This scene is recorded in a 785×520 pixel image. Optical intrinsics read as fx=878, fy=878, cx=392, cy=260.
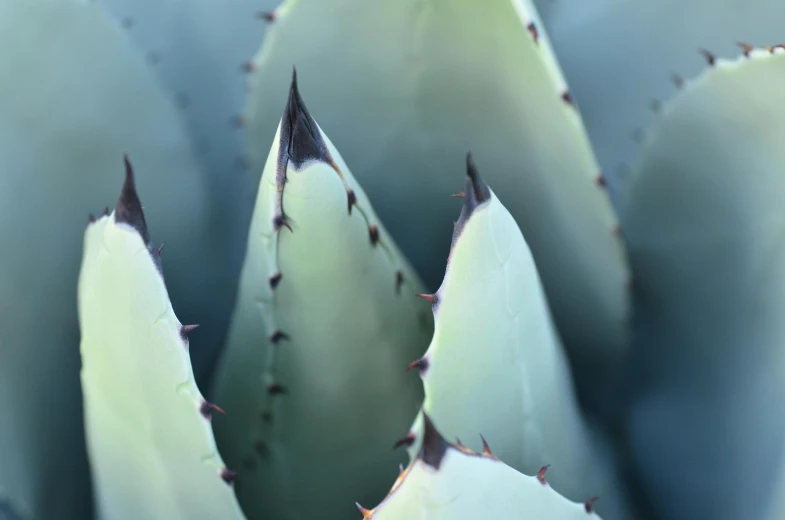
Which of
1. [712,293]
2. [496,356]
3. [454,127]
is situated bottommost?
[712,293]

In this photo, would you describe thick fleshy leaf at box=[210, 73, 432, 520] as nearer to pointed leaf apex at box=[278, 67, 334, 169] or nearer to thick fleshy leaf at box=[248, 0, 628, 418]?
pointed leaf apex at box=[278, 67, 334, 169]

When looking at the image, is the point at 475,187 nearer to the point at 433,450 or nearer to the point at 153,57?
the point at 433,450

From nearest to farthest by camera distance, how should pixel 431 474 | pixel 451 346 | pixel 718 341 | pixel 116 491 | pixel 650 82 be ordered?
pixel 431 474 → pixel 451 346 → pixel 116 491 → pixel 718 341 → pixel 650 82

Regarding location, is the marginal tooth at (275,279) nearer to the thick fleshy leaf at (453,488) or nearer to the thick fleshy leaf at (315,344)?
the thick fleshy leaf at (315,344)

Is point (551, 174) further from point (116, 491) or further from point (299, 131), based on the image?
point (116, 491)

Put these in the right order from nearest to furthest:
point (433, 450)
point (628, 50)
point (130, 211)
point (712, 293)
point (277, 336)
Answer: point (433, 450) → point (130, 211) → point (277, 336) → point (712, 293) → point (628, 50)

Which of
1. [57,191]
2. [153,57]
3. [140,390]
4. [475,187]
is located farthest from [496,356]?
[153,57]

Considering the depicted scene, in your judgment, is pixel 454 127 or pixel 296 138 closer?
pixel 296 138

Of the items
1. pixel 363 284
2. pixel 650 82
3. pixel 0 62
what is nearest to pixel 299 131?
pixel 363 284
